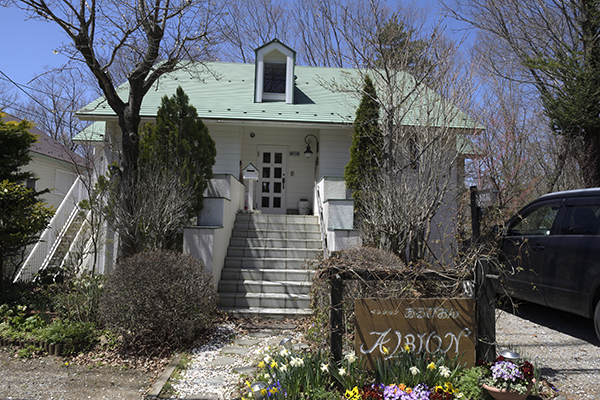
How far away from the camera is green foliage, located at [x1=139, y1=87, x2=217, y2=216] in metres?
7.70

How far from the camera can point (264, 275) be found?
7766mm

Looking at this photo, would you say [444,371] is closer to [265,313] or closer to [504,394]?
[504,394]

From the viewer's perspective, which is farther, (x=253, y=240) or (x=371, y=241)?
(x=253, y=240)

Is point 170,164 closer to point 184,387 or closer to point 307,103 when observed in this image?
point 184,387

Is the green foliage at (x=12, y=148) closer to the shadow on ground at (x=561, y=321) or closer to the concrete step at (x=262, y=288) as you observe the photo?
the concrete step at (x=262, y=288)

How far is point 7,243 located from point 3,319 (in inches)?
74.1

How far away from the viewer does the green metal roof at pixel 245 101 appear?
1069cm

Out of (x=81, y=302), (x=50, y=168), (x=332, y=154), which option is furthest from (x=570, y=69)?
(x=50, y=168)

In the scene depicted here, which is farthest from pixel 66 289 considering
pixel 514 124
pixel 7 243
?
pixel 514 124

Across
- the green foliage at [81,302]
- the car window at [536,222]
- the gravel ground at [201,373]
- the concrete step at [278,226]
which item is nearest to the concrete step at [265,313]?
the gravel ground at [201,373]

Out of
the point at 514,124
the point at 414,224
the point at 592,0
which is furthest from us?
the point at 514,124

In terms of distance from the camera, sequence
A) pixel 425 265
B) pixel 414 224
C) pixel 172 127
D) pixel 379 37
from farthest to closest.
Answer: pixel 172 127, pixel 379 37, pixel 414 224, pixel 425 265

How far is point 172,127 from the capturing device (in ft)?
26.3

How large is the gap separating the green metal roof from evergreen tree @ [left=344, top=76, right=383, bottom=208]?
41.7 inches
